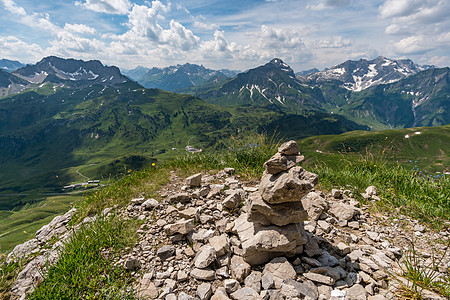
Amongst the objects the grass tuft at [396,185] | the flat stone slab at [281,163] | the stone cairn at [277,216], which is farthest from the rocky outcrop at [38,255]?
Answer: the grass tuft at [396,185]

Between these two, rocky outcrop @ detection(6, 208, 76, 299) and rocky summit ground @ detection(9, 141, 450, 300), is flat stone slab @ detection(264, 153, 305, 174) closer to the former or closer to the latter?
rocky summit ground @ detection(9, 141, 450, 300)

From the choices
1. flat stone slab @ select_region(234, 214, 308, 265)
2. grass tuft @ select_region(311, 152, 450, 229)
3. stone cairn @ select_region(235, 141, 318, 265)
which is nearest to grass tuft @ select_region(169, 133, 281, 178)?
grass tuft @ select_region(311, 152, 450, 229)

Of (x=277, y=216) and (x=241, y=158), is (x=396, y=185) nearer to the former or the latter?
(x=277, y=216)

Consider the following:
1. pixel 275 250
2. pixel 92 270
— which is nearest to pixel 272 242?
pixel 275 250

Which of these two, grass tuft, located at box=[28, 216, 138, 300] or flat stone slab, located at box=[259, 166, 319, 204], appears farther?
flat stone slab, located at box=[259, 166, 319, 204]

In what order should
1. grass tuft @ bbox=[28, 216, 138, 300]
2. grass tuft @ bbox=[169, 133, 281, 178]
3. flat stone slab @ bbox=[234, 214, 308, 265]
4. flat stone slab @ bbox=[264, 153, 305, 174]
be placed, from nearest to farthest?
grass tuft @ bbox=[28, 216, 138, 300] < flat stone slab @ bbox=[234, 214, 308, 265] < flat stone slab @ bbox=[264, 153, 305, 174] < grass tuft @ bbox=[169, 133, 281, 178]

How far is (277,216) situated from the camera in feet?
16.8

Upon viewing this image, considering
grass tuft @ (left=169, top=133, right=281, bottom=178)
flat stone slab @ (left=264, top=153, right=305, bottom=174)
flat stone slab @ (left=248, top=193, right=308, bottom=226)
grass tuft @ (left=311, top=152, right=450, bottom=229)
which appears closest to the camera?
flat stone slab @ (left=248, top=193, right=308, bottom=226)

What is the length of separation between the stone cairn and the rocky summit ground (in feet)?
0.08

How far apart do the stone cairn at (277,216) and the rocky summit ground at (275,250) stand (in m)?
0.02

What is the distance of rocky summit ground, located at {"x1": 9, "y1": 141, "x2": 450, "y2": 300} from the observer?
421 cm

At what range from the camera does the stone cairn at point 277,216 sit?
4849mm

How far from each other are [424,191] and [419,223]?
199 centimetres

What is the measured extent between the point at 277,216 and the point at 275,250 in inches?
30.0
